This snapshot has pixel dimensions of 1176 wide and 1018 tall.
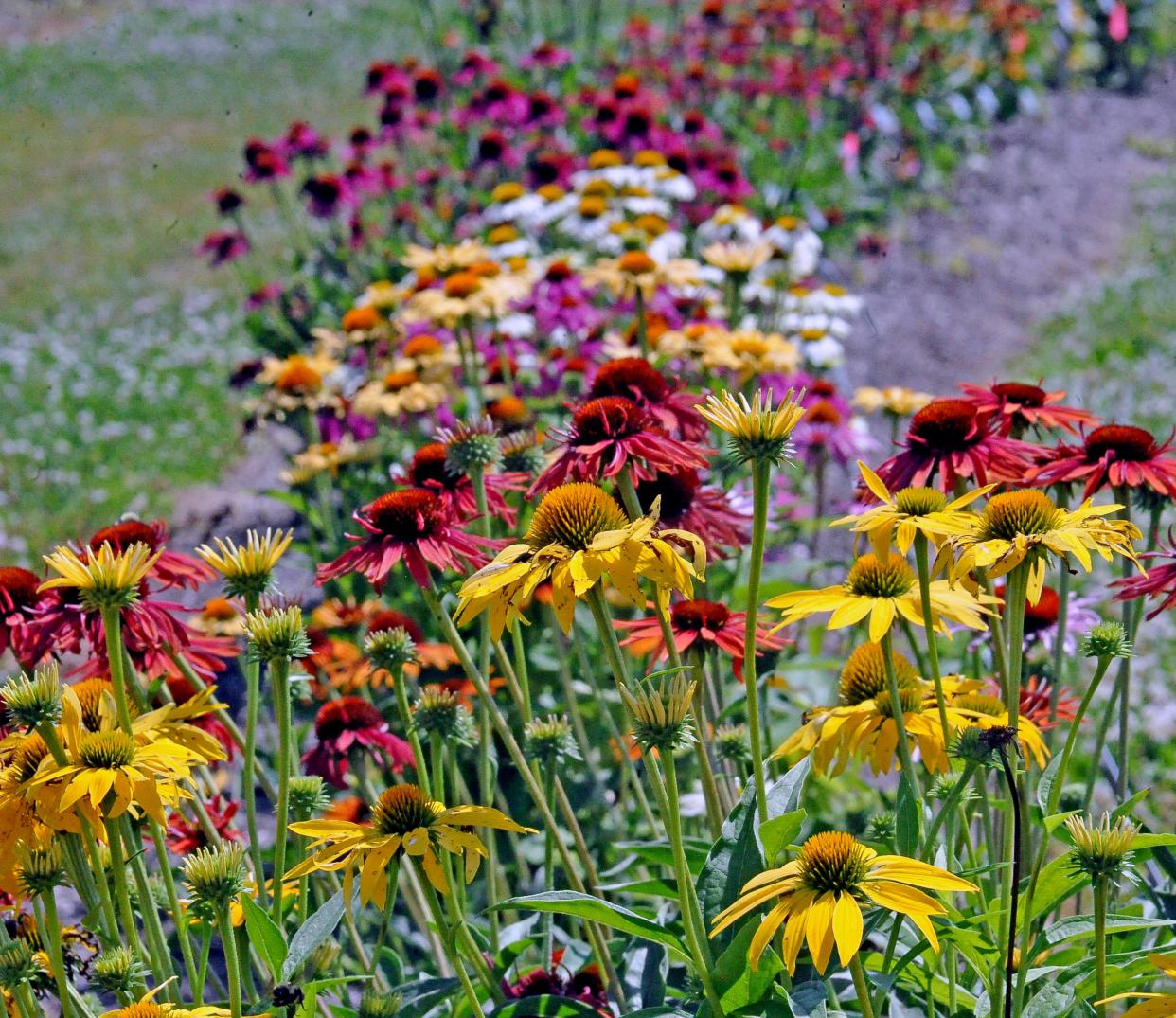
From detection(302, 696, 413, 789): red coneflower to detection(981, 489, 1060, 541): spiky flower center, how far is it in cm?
99

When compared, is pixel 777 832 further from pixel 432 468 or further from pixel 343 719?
pixel 343 719

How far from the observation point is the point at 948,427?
154 centimetres

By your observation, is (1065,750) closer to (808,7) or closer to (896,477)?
(896,477)

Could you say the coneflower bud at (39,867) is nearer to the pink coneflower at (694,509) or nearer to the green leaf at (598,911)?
the green leaf at (598,911)

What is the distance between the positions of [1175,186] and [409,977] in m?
7.27

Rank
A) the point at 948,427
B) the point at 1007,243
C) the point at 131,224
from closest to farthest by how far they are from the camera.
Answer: the point at 948,427 → the point at 1007,243 → the point at 131,224

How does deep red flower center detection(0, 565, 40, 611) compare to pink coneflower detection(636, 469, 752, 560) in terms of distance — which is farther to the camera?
pink coneflower detection(636, 469, 752, 560)

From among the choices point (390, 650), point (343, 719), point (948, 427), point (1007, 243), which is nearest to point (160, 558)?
point (390, 650)

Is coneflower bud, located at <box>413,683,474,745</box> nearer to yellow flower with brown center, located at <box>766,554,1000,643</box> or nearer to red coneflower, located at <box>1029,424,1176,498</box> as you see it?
yellow flower with brown center, located at <box>766,554,1000,643</box>

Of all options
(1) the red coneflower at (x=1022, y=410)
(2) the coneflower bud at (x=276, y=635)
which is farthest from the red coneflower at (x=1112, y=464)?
(2) the coneflower bud at (x=276, y=635)

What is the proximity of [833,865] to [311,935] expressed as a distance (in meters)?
0.49

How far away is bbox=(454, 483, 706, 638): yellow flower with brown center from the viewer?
1.12 metres

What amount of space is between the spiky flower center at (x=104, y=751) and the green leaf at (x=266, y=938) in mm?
172

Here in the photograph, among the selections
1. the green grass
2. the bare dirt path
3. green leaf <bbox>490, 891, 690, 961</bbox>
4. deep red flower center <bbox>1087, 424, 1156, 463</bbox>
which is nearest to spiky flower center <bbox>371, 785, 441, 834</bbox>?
green leaf <bbox>490, 891, 690, 961</bbox>
